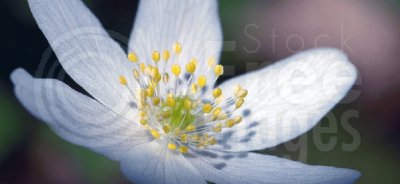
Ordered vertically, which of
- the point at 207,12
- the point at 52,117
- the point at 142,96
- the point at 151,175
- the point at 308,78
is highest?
the point at 207,12

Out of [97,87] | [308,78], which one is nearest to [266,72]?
[308,78]

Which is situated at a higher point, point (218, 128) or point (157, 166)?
point (218, 128)

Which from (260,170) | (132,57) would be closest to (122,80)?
(132,57)

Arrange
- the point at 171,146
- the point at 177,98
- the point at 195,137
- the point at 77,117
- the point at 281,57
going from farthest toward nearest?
the point at 281,57, the point at 177,98, the point at 195,137, the point at 171,146, the point at 77,117

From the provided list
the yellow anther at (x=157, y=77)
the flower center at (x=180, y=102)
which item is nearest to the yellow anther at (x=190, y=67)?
the flower center at (x=180, y=102)

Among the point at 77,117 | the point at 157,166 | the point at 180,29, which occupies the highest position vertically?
the point at 180,29

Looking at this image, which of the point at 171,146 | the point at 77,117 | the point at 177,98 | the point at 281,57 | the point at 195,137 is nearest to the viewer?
the point at 77,117

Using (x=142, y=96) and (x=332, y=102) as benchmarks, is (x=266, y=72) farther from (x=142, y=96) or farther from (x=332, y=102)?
(x=142, y=96)

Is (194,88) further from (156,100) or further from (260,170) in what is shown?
(260,170)
